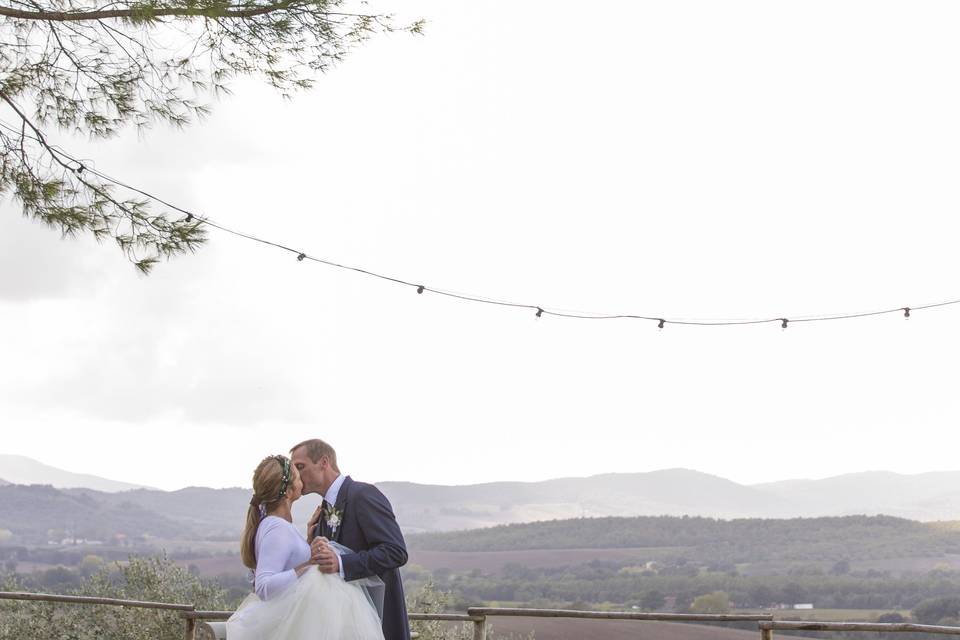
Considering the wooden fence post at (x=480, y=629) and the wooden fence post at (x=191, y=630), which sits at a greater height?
the wooden fence post at (x=480, y=629)

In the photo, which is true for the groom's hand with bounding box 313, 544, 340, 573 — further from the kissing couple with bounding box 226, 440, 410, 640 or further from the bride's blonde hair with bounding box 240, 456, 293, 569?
the bride's blonde hair with bounding box 240, 456, 293, 569

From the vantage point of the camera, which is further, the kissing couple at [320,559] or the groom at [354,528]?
the groom at [354,528]

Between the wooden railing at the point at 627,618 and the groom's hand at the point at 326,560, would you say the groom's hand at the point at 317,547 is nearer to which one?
the groom's hand at the point at 326,560

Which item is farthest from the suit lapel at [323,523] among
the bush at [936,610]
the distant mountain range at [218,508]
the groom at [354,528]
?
the distant mountain range at [218,508]

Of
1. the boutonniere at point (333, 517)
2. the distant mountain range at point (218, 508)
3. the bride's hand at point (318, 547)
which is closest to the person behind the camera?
the bride's hand at point (318, 547)

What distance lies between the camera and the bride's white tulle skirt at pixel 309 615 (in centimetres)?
296

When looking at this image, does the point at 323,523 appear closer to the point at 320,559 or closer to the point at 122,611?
the point at 320,559

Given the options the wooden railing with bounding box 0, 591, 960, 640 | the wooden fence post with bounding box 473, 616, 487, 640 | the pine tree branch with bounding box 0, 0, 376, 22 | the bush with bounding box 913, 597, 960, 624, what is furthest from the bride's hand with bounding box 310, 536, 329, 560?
the bush with bounding box 913, 597, 960, 624

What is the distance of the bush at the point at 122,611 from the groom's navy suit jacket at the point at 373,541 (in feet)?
27.6

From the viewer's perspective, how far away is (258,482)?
293 centimetres

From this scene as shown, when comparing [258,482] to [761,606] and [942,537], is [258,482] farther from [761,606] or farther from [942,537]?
[942,537]

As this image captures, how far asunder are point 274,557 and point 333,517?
25 centimetres

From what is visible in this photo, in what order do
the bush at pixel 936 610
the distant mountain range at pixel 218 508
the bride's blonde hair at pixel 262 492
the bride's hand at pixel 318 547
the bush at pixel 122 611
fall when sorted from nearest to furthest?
the bride's blonde hair at pixel 262 492 < the bride's hand at pixel 318 547 < the bush at pixel 122 611 < the bush at pixel 936 610 < the distant mountain range at pixel 218 508

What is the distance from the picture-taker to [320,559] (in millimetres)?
3010
